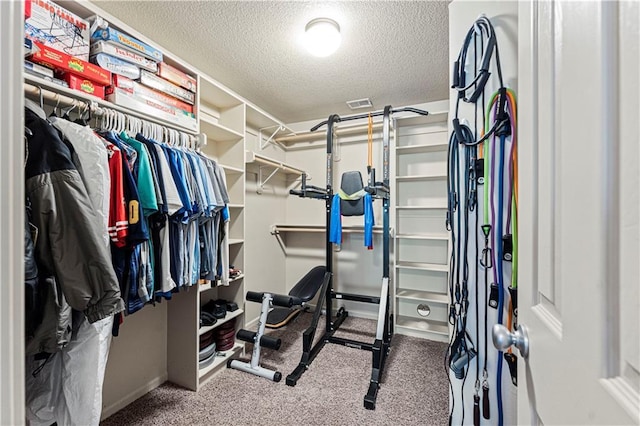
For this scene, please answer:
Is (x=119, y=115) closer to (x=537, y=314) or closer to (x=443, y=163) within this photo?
(x=537, y=314)

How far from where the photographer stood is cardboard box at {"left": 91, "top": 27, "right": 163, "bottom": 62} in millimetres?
1317

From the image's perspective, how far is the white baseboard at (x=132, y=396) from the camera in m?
1.61

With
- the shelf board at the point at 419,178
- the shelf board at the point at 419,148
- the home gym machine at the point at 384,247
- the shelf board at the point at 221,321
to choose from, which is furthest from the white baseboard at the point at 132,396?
the shelf board at the point at 419,148

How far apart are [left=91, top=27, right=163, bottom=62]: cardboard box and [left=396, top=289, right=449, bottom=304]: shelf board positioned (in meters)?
2.78

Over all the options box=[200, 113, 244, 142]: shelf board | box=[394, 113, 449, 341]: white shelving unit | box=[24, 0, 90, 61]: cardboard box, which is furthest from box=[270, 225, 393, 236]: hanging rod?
box=[24, 0, 90, 61]: cardboard box

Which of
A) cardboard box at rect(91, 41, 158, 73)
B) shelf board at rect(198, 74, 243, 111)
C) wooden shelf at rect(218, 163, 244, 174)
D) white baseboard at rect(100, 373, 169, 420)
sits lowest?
white baseboard at rect(100, 373, 169, 420)

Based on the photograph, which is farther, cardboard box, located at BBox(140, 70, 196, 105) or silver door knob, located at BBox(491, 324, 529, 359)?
cardboard box, located at BBox(140, 70, 196, 105)

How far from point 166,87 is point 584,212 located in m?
2.00

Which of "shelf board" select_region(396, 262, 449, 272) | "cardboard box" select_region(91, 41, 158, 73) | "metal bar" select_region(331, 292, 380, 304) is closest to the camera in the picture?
"cardboard box" select_region(91, 41, 158, 73)

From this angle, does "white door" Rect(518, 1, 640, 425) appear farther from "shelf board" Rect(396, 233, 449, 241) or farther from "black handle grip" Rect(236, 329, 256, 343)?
"shelf board" Rect(396, 233, 449, 241)

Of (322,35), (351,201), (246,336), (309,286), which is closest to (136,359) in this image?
(246,336)

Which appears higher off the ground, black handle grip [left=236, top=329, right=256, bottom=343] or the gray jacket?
the gray jacket

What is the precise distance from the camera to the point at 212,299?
2.34 metres

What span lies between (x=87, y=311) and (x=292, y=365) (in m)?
1.57
